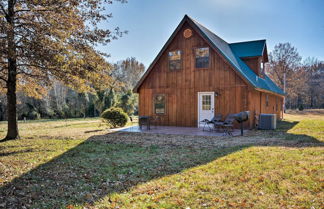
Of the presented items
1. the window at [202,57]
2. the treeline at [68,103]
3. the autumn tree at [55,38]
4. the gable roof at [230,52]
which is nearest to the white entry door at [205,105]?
the window at [202,57]

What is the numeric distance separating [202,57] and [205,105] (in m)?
2.60

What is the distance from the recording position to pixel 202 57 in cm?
1234

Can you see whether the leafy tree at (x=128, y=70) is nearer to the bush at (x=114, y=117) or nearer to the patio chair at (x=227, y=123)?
the bush at (x=114, y=117)

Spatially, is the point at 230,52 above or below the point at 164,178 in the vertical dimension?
above

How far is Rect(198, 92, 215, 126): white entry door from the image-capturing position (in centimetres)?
1209

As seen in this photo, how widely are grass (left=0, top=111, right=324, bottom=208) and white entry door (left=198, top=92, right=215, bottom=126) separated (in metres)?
5.42

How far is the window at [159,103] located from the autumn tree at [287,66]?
26.6m

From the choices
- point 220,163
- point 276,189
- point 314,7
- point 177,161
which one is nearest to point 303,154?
point 220,163

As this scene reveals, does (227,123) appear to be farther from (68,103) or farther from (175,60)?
(68,103)

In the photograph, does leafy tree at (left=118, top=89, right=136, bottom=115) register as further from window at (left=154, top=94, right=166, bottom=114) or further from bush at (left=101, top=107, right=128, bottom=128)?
window at (left=154, top=94, right=166, bottom=114)

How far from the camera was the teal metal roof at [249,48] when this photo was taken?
46.4 ft

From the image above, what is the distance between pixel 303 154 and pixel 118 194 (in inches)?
188

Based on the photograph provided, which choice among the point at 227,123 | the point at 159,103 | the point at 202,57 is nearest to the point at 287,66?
the point at 202,57

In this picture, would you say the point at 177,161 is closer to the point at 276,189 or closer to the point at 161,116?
the point at 276,189
